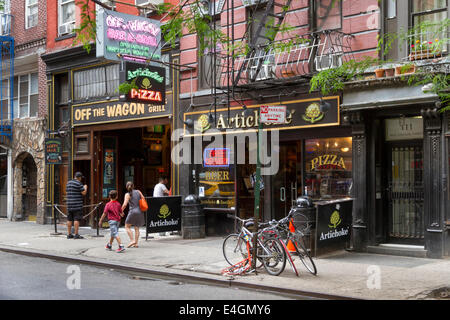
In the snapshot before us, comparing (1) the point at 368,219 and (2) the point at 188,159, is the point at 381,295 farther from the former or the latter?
(2) the point at 188,159

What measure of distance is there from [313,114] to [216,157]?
11.5 ft

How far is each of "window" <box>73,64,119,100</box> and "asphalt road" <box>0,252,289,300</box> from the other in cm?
857

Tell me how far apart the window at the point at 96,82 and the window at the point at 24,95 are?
299 cm

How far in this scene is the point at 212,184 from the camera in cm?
1606

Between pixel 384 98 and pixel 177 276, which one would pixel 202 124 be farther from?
pixel 177 276

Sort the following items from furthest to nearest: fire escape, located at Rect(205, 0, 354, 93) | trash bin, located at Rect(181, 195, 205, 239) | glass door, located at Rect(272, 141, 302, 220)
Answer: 1. trash bin, located at Rect(181, 195, 205, 239)
2. glass door, located at Rect(272, 141, 302, 220)
3. fire escape, located at Rect(205, 0, 354, 93)

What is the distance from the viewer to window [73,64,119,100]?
18734 mm

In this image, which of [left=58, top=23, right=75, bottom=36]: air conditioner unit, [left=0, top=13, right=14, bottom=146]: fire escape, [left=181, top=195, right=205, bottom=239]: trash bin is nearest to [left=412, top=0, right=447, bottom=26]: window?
[left=181, top=195, right=205, bottom=239]: trash bin

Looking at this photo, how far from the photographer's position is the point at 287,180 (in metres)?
15.3

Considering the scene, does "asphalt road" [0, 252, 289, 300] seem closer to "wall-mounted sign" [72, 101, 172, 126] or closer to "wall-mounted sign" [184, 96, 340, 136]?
"wall-mounted sign" [184, 96, 340, 136]

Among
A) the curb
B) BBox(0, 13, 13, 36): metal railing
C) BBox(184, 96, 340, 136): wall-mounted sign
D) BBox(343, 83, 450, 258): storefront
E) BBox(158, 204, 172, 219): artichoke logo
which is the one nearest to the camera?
the curb

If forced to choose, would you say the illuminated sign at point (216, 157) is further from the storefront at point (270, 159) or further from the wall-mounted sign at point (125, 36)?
the wall-mounted sign at point (125, 36)

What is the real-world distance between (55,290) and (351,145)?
7.48m
